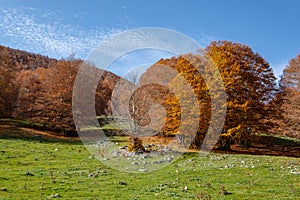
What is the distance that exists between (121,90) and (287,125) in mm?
26205

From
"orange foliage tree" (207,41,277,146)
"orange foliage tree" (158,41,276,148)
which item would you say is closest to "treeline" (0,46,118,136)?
"orange foliage tree" (158,41,276,148)

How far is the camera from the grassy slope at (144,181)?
36.7 ft

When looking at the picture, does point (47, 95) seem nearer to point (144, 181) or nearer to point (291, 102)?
point (144, 181)

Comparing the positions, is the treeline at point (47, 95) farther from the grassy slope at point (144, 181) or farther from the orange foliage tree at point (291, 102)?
the orange foliage tree at point (291, 102)

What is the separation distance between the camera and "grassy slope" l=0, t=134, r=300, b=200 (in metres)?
11.2

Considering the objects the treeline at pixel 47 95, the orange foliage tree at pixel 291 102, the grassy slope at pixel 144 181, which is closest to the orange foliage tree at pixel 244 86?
the orange foliage tree at pixel 291 102

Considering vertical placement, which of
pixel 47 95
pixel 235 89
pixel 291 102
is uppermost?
pixel 291 102

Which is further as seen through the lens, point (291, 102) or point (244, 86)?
point (291, 102)

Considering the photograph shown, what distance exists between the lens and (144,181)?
14.1 meters

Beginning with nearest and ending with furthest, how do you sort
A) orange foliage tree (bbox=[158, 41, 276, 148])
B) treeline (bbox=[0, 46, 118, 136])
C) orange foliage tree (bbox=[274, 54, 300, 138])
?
orange foliage tree (bbox=[158, 41, 276, 148]) < orange foliage tree (bbox=[274, 54, 300, 138]) < treeline (bbox=[0, 46, 118, 136])

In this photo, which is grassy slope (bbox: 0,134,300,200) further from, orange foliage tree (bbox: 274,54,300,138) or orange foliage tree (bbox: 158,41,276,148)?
orange foliage tree (bbox: 274,54,300,138)

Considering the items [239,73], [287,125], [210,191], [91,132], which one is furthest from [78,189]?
[287,125]

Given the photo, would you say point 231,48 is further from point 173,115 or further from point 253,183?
point 253,183

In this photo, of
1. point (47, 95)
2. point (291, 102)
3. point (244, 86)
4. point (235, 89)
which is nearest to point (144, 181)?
point (235, 89)
